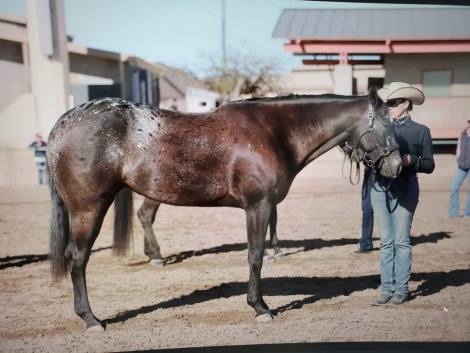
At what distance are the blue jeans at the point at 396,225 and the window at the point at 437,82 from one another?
2895 millimetres

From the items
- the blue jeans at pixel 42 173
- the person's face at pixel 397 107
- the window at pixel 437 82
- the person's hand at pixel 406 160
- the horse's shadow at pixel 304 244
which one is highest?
the window at pixel 437 82

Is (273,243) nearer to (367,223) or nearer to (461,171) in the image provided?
(367,223)

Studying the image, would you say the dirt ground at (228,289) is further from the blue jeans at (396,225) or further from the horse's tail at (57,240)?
the horse's tail at (57,240)

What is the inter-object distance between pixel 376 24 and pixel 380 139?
12.6 feet

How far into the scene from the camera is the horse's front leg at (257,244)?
137 inches

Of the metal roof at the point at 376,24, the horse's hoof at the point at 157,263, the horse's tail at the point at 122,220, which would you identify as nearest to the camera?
the horse's tail at the point at 122,220

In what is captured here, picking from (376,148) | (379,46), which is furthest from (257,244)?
(379,46)

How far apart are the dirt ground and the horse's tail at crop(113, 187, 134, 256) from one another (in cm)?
42

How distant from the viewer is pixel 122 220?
4.48m

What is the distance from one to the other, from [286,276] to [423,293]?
1.35 meters

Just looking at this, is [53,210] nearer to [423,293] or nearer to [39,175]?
[423,293]

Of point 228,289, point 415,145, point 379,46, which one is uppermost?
point 379,46

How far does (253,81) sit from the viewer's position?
8.95m

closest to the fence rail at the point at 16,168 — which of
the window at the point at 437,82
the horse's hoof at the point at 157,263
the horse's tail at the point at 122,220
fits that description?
the horse's hoof at the point at 157,263
